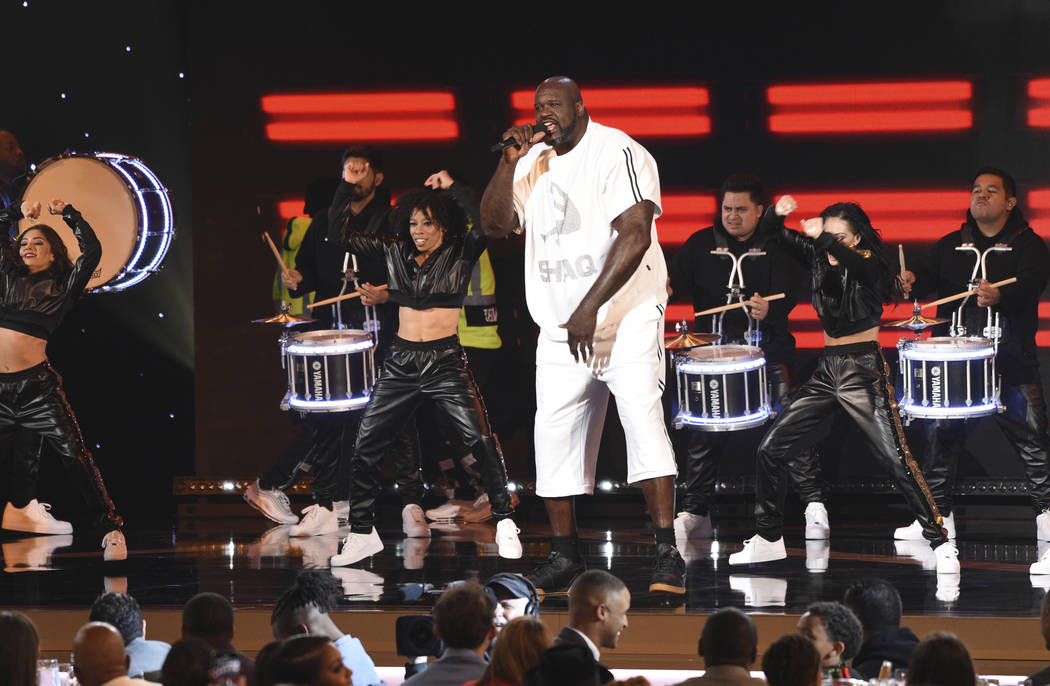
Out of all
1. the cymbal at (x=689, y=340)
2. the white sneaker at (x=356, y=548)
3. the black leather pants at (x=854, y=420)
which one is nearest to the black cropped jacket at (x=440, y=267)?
the cymbal at (x=689, y=340)

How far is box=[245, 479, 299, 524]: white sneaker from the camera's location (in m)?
9.28

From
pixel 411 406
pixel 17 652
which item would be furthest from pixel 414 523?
pixel 17 652

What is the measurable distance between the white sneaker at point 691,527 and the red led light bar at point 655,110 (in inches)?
104

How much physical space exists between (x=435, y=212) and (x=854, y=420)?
2.46 metres

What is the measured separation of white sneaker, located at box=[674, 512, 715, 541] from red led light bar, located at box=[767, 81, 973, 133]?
2.71 meters

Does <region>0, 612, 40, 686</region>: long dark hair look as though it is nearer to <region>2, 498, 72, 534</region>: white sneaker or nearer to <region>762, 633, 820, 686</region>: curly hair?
<region>762, 633, 820, 686</region>: curly hair

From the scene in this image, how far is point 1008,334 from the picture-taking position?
847 cm

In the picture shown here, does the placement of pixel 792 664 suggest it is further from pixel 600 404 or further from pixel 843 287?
pixel 843 287

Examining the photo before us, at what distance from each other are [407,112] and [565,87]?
13.2ft

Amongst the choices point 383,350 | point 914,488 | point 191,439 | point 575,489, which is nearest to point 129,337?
point 191,439

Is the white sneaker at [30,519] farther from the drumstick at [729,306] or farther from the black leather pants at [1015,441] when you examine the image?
the black leather pants at [1015,441]

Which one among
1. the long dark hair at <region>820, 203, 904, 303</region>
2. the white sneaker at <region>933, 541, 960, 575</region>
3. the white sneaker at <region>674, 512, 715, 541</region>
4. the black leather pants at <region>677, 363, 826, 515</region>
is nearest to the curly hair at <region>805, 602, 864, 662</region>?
the white sneaker at <region>933, 541, 960, 575</region>

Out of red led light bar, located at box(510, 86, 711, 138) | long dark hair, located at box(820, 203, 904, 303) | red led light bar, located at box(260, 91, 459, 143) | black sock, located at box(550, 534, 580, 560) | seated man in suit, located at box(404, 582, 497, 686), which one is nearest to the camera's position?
seated man in suit, located at box(404, 582, 497, 686)

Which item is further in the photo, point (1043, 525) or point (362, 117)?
point (362, 117)
